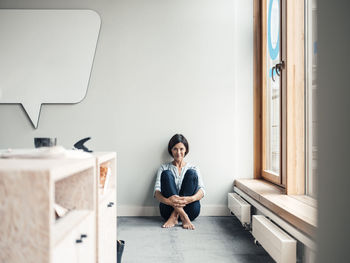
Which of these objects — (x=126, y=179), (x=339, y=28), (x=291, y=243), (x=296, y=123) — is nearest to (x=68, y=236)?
(x=339, y=28)

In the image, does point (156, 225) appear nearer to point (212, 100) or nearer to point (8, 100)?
point (212, 100)

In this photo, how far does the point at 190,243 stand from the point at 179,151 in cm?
91

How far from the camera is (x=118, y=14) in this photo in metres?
3.12

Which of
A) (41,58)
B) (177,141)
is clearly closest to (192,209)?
(177,141)

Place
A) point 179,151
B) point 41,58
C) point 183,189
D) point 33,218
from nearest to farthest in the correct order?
1. point 33,218
2. point 183,189
3. point 179,151
4. point 41,58

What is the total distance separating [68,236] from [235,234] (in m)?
1.84

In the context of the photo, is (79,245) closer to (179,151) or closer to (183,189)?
(183,189)

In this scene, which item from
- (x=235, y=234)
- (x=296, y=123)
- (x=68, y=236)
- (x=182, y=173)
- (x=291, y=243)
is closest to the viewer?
(x=68, y=236)

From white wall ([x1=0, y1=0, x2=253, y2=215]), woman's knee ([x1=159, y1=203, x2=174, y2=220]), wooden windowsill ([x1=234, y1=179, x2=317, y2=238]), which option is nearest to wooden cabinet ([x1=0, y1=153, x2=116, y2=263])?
wooden windowsill ([x1=234, y1=179, x2=317, y2=238])

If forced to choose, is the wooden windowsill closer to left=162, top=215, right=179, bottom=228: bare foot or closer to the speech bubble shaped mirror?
left=162, top=215, right=179, bottom=228: bare foot

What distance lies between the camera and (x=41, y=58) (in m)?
3.07

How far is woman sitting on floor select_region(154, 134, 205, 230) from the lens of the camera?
8.94ft

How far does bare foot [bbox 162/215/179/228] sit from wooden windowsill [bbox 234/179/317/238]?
A: 0.67 m

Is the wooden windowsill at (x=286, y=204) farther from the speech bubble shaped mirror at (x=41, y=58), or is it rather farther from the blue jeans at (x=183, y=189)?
the speech bubble shaped mirror at (x=41, y=58)
